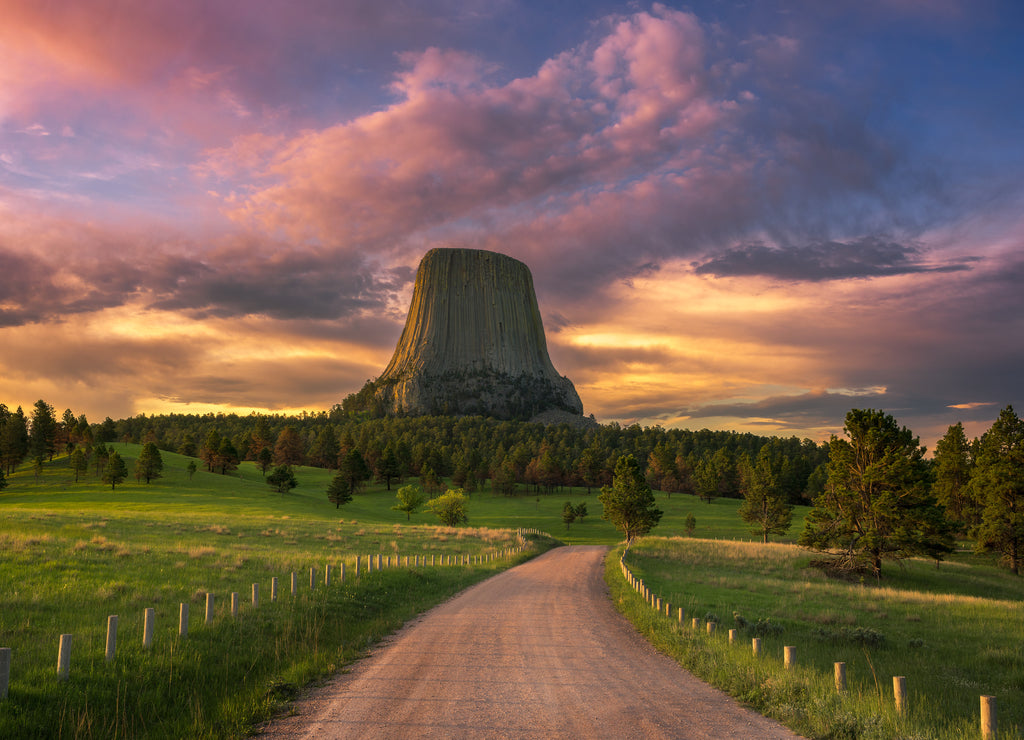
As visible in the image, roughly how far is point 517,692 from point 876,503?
135 ft

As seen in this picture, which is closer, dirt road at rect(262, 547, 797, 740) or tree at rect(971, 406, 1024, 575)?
dirt road at rect(262, 547, 797, 740)

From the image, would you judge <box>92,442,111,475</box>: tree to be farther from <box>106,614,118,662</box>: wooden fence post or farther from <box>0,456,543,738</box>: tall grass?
<box>106,614,118,662</box>: wooden fence post

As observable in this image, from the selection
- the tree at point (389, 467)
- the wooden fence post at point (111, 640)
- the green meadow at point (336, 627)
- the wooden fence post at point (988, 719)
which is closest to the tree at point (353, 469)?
the tree at point (389, 467)

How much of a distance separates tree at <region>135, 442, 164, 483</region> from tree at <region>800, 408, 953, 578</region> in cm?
8600

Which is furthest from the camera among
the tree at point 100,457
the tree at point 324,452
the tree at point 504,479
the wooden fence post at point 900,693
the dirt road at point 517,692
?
the tree at point 324,452

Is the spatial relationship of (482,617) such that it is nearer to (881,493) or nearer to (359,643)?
(359,643)

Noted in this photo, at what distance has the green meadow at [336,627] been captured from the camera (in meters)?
8.69

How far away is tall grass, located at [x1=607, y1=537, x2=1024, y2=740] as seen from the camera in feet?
29.5

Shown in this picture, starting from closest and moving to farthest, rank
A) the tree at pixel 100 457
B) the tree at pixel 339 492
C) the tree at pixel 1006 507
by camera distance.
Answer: the tree at pixel 1006 507
the tree at pixel 339 492
the tree at pixel 100 457

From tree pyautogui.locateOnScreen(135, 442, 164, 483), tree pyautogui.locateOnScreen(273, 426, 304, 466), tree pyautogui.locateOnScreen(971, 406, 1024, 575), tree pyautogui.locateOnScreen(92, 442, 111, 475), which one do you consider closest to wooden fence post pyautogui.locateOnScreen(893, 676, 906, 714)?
tree pyautogui.locateOnScreen(971, 406, 1024, 575)

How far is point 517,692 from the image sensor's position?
982 cm

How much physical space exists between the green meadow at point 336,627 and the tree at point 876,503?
7.76 feet

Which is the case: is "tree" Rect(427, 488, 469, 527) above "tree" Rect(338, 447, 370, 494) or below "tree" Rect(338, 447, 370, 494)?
below

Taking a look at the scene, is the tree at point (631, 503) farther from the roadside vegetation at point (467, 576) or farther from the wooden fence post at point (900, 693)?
the wooden fence post at point (900, 693)
